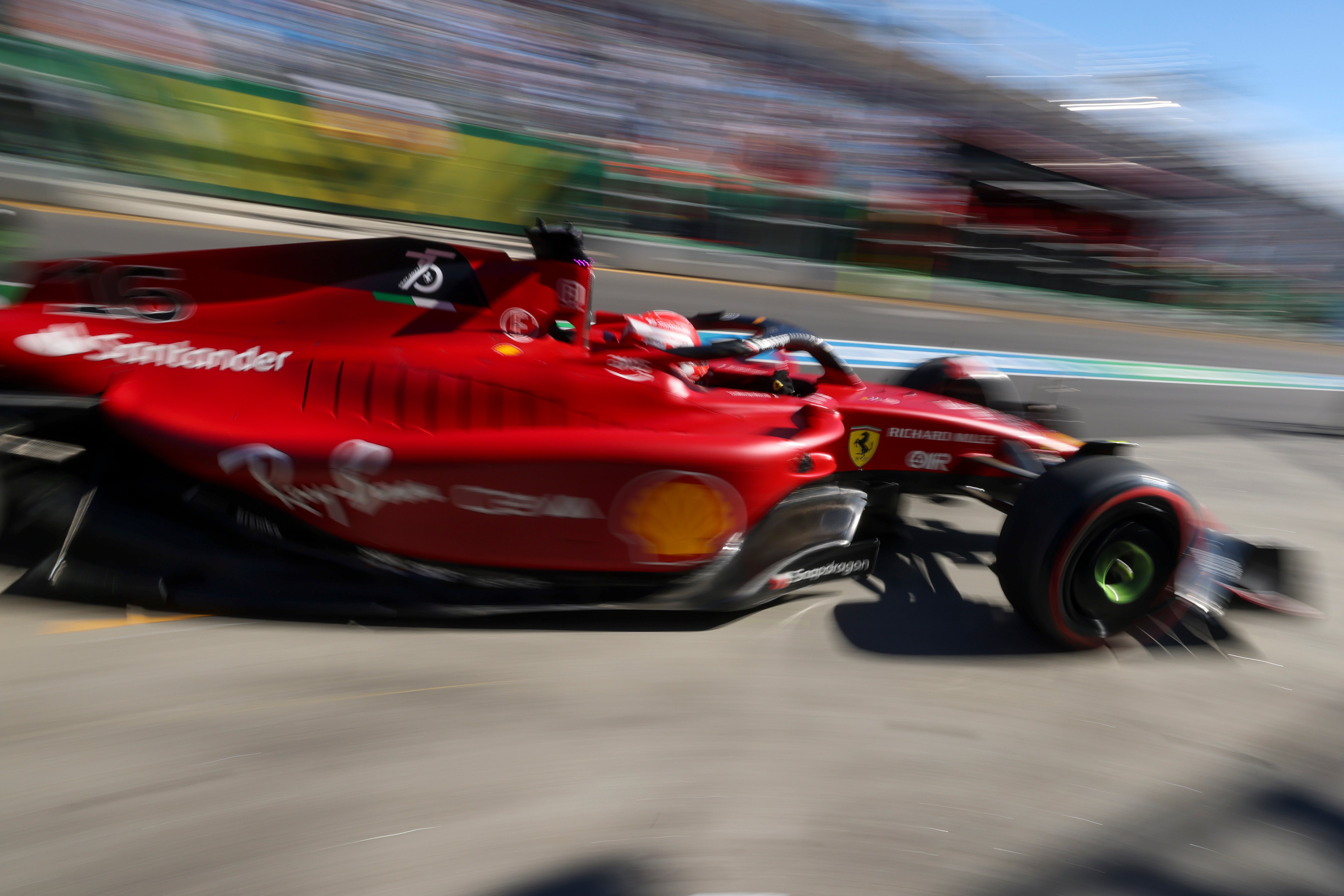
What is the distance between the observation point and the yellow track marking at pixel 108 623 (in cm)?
247

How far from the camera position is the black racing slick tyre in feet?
9.33

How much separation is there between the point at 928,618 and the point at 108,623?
2.75m

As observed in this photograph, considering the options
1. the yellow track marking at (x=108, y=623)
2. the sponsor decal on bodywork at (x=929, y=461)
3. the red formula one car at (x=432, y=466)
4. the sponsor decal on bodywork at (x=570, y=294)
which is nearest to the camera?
the yellow track marking at (x=108, y=623)

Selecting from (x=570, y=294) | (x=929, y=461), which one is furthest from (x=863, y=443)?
(x=570, y=294)

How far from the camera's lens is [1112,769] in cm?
240

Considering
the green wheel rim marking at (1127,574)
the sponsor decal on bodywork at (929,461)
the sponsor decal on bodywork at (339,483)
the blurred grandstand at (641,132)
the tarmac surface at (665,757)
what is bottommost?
the tarmac surface at (665,757)

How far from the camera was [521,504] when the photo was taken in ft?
8.83

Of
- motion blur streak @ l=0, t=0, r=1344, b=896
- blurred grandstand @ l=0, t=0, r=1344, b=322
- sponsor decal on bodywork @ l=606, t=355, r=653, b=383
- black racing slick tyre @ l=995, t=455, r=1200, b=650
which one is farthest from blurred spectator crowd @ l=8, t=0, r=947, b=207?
black racing slick tyre @ l=995, t=455, r=1200, b=650

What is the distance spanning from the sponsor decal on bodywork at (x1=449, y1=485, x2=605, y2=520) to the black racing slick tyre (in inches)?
57.5

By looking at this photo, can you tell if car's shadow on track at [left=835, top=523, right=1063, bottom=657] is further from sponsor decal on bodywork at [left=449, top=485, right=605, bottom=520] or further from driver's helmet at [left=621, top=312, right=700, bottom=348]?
driver's helmet at [left=621, top=312, right=700, bottom=348]

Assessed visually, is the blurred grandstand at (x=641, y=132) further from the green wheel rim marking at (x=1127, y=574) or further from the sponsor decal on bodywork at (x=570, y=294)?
the green wheel rim marking at (x=1127, y=574)

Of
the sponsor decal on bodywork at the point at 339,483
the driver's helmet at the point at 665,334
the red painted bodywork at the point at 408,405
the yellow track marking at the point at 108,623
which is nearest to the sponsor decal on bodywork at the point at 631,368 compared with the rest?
the red painted bodywork at the point at 408,405

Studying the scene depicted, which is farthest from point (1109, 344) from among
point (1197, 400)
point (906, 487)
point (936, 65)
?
point (906, 487)

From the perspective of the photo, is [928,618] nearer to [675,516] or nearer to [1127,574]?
[1127,574]
